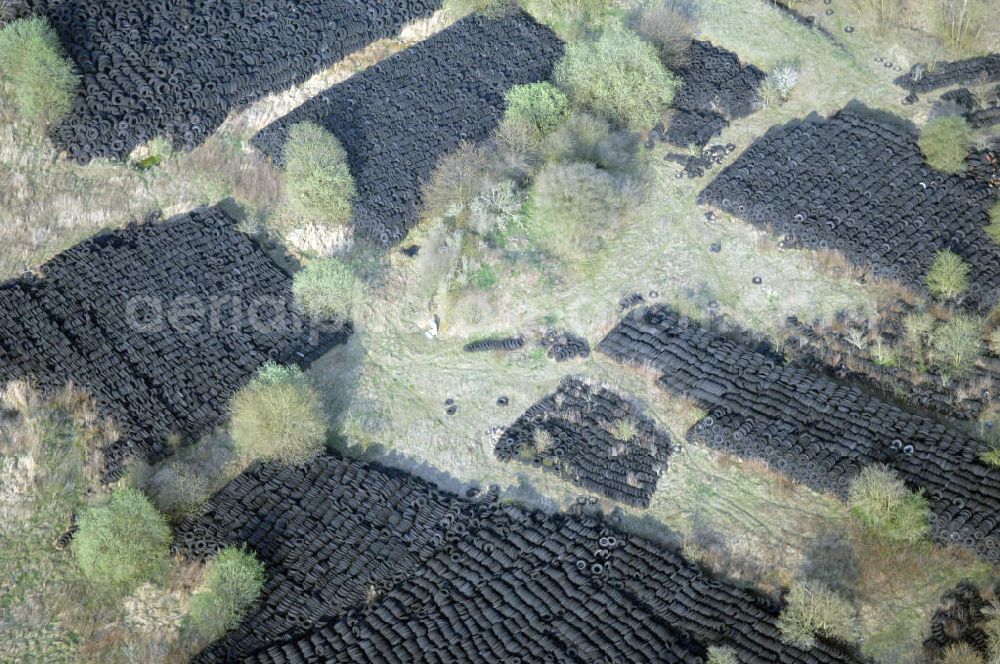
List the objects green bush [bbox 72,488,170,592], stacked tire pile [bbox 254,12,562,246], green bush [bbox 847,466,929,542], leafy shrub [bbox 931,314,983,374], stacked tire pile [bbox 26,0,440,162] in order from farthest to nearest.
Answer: stacked tire pile [bbox 26,0,440,162] < stacked tire pile [bbox 254,12,562,246] < leafy shrub [bbox 931,314,983,374] < green bush [bbox 847,466,929,542] < green bush [bbox 72,488,170,592]

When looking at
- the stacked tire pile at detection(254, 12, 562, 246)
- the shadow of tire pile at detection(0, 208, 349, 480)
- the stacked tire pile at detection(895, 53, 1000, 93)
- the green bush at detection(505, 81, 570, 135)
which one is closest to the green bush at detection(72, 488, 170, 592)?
the shadow of tire pile at detection(0, 208, 349, 480)

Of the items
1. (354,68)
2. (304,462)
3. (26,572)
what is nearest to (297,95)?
(354,68)

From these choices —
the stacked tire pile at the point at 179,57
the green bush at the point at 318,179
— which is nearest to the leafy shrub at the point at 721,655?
the green bush at the point at 318,179

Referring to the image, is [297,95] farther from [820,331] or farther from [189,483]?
[820,331]

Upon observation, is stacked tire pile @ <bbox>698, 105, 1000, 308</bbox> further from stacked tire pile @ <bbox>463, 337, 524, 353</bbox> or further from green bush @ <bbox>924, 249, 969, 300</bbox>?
stacked tire pile @ <bbox>463, 337, 524, 353</bbox>

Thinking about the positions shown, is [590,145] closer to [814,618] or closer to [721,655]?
[814,618]

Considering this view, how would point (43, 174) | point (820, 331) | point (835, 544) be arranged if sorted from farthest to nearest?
point (43, 174)
point (820, 331)
point (835, 544)
